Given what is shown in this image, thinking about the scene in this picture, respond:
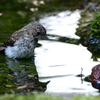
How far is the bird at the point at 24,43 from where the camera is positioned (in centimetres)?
613

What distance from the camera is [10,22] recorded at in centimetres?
1020

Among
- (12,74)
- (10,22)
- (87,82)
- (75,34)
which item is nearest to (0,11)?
(10,22)

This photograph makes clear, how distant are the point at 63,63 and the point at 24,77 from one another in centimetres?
126

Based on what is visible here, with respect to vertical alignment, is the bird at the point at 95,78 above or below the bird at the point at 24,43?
below

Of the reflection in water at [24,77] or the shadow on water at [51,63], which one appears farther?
the shadow on water at [51,63]

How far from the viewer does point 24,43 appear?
6129mm

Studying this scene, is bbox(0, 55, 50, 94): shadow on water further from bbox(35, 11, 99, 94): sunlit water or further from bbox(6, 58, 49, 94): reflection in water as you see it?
bbox(35, 11, 99, 94): sunlit water

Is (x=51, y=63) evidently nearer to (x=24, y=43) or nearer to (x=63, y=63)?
(x=63, y=63)

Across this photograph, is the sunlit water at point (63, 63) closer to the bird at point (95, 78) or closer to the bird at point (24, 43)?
the bird at point (95, 78)

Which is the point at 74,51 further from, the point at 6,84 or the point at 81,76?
the point at 6,84

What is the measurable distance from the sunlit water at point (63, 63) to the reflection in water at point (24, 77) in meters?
0.14

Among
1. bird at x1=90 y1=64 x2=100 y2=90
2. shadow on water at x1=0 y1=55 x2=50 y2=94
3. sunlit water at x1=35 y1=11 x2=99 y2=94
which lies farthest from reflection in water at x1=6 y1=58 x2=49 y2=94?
bird at x1=90 y1=64 x2=100 y2=90

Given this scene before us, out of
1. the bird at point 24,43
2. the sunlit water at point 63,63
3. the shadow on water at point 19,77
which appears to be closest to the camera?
the shadow on water at point 19,77

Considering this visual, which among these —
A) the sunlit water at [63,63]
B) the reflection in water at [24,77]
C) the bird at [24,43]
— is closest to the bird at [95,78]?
the sunlit water at [63,63]
